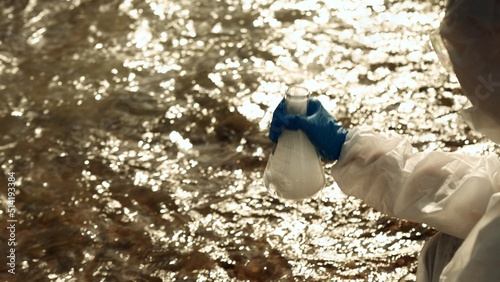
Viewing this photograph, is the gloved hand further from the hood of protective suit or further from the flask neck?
the hood of protective suit

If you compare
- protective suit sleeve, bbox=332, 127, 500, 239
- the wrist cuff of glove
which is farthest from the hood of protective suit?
the wrist cuff of glove

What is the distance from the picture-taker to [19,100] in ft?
9.35

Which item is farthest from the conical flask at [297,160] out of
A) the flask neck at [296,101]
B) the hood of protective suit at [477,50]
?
the hood of protective suit at [477,50]

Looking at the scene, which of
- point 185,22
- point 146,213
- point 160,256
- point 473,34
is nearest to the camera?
point 473,34

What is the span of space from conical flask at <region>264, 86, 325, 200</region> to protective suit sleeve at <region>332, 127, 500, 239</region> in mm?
49

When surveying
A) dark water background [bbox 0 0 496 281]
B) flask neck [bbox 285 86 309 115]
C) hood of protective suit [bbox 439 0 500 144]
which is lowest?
dark water background [bbox 0 0 496 281]

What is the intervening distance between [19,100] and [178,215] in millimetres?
851

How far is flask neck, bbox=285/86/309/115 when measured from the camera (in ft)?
5.39

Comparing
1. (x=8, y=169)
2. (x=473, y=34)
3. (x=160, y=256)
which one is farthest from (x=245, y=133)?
(x=473, y=34)

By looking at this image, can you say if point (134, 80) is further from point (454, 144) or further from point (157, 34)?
point (454, 144)

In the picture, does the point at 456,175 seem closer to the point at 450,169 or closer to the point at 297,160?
the point at 450,169

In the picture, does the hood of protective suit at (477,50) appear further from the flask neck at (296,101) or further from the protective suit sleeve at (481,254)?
the flask neck at (296,101)

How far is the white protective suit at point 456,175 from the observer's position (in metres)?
1.42

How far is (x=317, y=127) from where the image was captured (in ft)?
5.31
